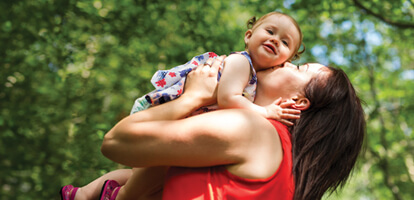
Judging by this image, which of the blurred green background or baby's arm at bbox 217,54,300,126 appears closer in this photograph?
baby's arm at bbox 217,54,300,126

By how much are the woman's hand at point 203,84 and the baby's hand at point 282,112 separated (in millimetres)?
273

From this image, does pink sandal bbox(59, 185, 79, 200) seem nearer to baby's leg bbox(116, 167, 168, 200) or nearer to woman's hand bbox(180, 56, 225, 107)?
baby's leg bbox(116, 167, 168, 200)

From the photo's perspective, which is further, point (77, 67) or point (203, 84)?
point (77, 67)

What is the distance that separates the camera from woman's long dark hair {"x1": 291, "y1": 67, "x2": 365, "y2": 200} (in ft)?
6.45

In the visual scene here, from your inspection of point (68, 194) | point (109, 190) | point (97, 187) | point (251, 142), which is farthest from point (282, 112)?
point (68, 194)

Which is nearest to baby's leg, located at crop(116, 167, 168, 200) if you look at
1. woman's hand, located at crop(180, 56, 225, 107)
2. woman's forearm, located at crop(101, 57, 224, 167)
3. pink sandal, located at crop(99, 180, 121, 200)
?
pink sandal, located at crop(99, 180, 121, 200)

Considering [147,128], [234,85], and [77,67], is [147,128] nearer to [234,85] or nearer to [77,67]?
[234,85]

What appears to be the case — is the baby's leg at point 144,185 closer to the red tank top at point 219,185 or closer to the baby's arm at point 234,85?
the red tank top at point 219,185

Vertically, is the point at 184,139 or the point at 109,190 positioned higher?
the point at 184,139

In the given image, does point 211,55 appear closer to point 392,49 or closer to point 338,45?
point 338,45

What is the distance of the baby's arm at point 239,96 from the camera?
2.04m

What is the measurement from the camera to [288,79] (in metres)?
2.20

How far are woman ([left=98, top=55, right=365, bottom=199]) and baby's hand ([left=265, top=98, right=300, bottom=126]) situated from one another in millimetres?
39

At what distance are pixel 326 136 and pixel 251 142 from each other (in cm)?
49
